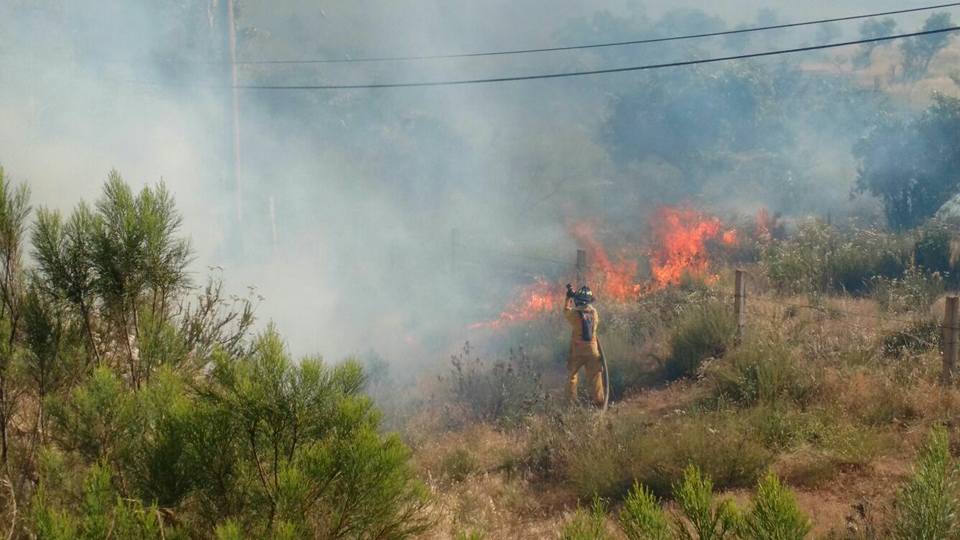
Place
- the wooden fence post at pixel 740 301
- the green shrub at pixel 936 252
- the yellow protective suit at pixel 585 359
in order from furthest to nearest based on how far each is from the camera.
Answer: the green shrub at pixel 936 252
the wooden fence post at pixel 740 301
the yellow protective suit at pixel 585 359

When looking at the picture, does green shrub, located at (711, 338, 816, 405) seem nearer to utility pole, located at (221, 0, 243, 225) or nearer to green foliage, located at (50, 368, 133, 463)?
green foliage, located at (50, 368, 133, 463)

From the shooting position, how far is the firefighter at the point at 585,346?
10320 mm

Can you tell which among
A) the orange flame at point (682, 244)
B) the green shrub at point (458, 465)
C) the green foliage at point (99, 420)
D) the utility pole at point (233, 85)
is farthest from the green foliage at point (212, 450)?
the utility pole at point (233, 85)

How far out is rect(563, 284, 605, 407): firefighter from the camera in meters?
10.3

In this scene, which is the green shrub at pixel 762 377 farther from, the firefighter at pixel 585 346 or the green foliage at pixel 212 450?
the green foliage at pixel 212 450

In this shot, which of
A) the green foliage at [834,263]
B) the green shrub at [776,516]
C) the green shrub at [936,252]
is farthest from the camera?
the green shrub at [936,252]

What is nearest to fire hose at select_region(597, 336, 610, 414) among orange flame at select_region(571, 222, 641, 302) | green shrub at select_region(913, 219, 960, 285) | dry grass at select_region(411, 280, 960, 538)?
dry grass at select_region(411, 280, 960, 538)

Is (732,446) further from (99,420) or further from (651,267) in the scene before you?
(651,267)

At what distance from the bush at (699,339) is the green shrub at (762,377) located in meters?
1.03

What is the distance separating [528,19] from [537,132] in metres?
22.4

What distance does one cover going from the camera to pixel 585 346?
10.3 m

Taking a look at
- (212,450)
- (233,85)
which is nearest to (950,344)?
(212,450)

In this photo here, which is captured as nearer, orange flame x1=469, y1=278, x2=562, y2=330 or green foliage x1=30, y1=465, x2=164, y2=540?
green foliage x1=30, y1=465, x2=164, y2=540

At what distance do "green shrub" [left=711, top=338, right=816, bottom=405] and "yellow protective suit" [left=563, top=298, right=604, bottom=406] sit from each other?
1.47 metres
